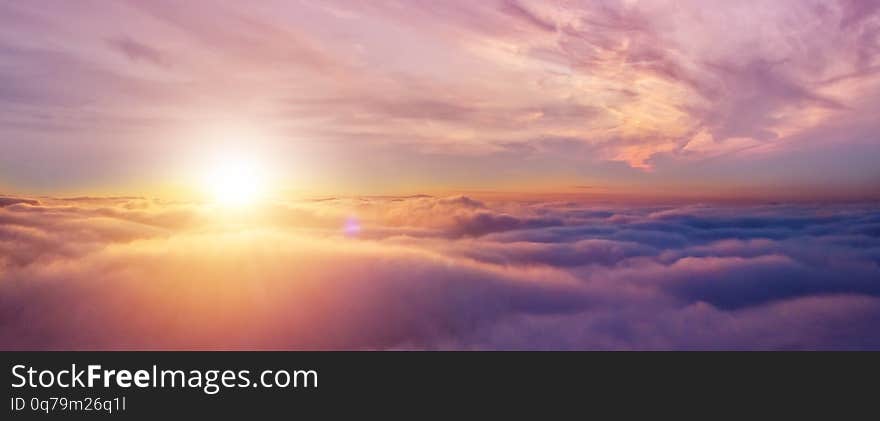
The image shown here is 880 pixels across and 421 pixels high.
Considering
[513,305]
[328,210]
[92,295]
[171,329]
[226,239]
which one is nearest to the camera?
[171,329]

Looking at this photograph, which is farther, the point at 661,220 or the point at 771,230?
the point at 661,220

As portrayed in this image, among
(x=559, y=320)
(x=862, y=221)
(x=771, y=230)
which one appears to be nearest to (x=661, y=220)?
(x=771, y=230)

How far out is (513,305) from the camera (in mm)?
26500

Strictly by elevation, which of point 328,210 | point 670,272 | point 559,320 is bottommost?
point 559,320

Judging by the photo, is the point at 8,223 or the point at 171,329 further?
the point at 8,223

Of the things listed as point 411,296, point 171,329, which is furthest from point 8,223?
point 411,296

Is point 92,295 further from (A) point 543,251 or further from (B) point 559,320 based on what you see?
(A) point 543,251

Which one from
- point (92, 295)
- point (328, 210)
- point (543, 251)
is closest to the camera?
point (92, 295)

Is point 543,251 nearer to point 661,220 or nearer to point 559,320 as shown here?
point 559,320

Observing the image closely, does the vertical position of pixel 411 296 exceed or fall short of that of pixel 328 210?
it falls short

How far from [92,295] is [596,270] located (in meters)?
35.0

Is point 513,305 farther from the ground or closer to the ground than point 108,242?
closer to the ground

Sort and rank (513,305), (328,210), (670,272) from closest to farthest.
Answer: (513,305)
(670,272)
(328,210)

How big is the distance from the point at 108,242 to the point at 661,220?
2810 inches
